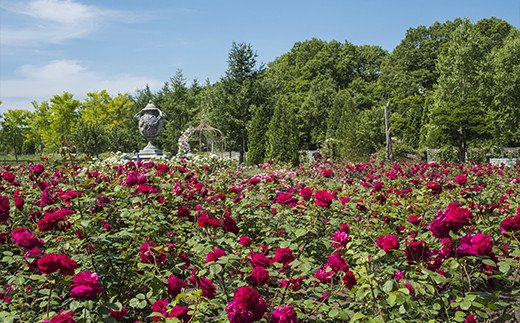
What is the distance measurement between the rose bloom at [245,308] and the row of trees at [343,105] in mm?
15948

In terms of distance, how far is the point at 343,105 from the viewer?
4138cm

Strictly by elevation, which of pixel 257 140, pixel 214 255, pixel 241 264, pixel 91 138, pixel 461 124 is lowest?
pixel 241 264

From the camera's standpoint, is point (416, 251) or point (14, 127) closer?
point (416, 251)

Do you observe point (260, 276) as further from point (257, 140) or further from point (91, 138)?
point (91, 138)

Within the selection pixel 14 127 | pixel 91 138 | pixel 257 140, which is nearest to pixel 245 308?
pixel 257 140

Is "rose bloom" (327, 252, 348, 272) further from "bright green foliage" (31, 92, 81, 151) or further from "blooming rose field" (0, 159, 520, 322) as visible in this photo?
"bright green foliage" (31, 92, 81, 151)

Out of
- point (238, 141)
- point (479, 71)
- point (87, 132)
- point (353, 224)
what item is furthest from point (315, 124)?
point (353, 224)

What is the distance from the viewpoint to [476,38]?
33062mm

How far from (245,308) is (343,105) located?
41084 millimetres

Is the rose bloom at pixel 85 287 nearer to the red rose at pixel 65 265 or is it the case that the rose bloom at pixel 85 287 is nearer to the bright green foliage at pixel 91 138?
the red rose at pixel 65 265

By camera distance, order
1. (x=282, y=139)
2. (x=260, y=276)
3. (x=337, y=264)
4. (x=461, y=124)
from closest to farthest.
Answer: (x=260, y=276), (x=337, y=264), (x=461, y=124), (x=282, y=139)

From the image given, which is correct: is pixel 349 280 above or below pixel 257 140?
below

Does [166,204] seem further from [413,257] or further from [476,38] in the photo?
[476,38]

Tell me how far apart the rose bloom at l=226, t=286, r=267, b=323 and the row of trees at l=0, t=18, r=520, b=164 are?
1595 cm
